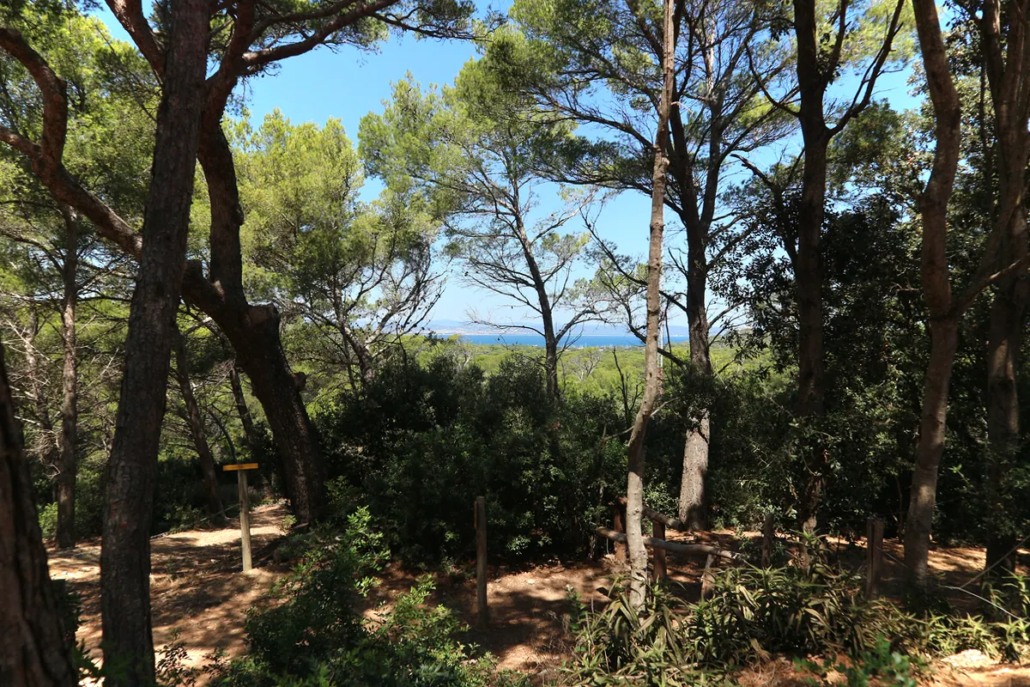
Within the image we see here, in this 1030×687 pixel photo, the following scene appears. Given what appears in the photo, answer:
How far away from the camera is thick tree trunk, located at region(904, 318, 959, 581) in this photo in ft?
13.0

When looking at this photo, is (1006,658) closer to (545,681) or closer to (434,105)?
(545,681)

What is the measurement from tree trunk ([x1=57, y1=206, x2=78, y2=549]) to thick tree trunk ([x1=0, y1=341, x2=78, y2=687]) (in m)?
8.66

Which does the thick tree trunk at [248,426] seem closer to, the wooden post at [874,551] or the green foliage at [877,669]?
the green foliage at [877,669]

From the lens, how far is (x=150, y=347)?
9.89ft

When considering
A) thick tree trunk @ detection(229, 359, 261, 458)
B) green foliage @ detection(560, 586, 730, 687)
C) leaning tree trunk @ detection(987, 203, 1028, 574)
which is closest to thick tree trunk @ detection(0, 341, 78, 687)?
green foliage @ detection(560, 586, 730, 687)

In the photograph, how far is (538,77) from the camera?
836 centimetres

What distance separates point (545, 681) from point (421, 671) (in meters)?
1.38

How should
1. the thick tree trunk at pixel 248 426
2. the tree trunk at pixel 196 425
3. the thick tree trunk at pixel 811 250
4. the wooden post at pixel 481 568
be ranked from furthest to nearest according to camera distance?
1. the tree trunk at pixel 196 425
2. the thick tree trunk at pixel 248 426
3. the thick tree trunk at pixel 811 250
4. the wooden post at pixel 481 568

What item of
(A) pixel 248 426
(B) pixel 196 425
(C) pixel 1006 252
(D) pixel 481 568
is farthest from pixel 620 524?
(B) pixel 196 425

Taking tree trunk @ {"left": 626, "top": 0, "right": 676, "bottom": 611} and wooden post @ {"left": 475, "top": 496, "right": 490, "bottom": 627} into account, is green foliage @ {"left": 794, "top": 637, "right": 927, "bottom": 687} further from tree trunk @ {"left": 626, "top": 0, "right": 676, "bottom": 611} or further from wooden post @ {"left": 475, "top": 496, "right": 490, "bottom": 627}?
wooden post @ {"left": 475, "top": 496, "right": 490, "bottom": 627}

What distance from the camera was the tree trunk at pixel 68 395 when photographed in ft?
27.0

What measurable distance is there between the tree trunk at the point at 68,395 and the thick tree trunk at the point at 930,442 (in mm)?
10375

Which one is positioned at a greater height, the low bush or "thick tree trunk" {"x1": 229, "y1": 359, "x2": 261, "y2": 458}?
"thick tree trunk" {"x1": 229, "y1": 359, "x2": 261, "y2": 458}

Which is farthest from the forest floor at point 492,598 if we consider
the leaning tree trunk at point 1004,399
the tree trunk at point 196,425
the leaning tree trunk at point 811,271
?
the tree trunk at point 196,425
